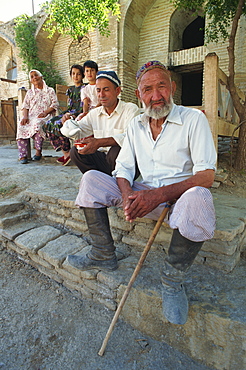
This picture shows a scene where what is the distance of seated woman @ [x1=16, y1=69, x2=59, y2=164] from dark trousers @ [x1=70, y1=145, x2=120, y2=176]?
115 inches

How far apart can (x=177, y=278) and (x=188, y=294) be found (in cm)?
20

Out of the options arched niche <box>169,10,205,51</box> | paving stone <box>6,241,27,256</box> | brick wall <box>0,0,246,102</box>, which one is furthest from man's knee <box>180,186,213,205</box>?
arched niche <box>169,10,205,51</box>

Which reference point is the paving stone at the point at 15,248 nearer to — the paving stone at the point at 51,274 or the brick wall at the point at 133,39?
the paving stone at the point at 51,274

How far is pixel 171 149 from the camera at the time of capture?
5.79ft

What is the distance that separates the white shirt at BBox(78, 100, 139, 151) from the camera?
8.30 ft

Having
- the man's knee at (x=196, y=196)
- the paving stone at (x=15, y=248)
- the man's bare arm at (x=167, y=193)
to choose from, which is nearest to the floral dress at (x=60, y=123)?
the paving stone at (x=15, y=248)

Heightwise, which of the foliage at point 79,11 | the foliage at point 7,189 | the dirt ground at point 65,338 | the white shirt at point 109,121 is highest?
the foliage at point 79,11

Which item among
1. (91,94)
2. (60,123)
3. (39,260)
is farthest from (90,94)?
(39,260)

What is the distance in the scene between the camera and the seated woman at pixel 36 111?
16.6ft

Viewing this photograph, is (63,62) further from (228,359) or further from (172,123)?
(228,359)

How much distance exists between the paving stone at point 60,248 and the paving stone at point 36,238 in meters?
0.08

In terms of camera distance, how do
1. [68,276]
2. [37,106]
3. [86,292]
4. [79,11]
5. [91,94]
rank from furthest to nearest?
[37,106] < [79,11] < [91,94] < [68,276] < [86,292]

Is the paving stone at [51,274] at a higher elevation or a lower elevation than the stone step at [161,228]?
lower

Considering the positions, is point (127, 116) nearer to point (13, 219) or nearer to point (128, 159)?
point (128, 159)
